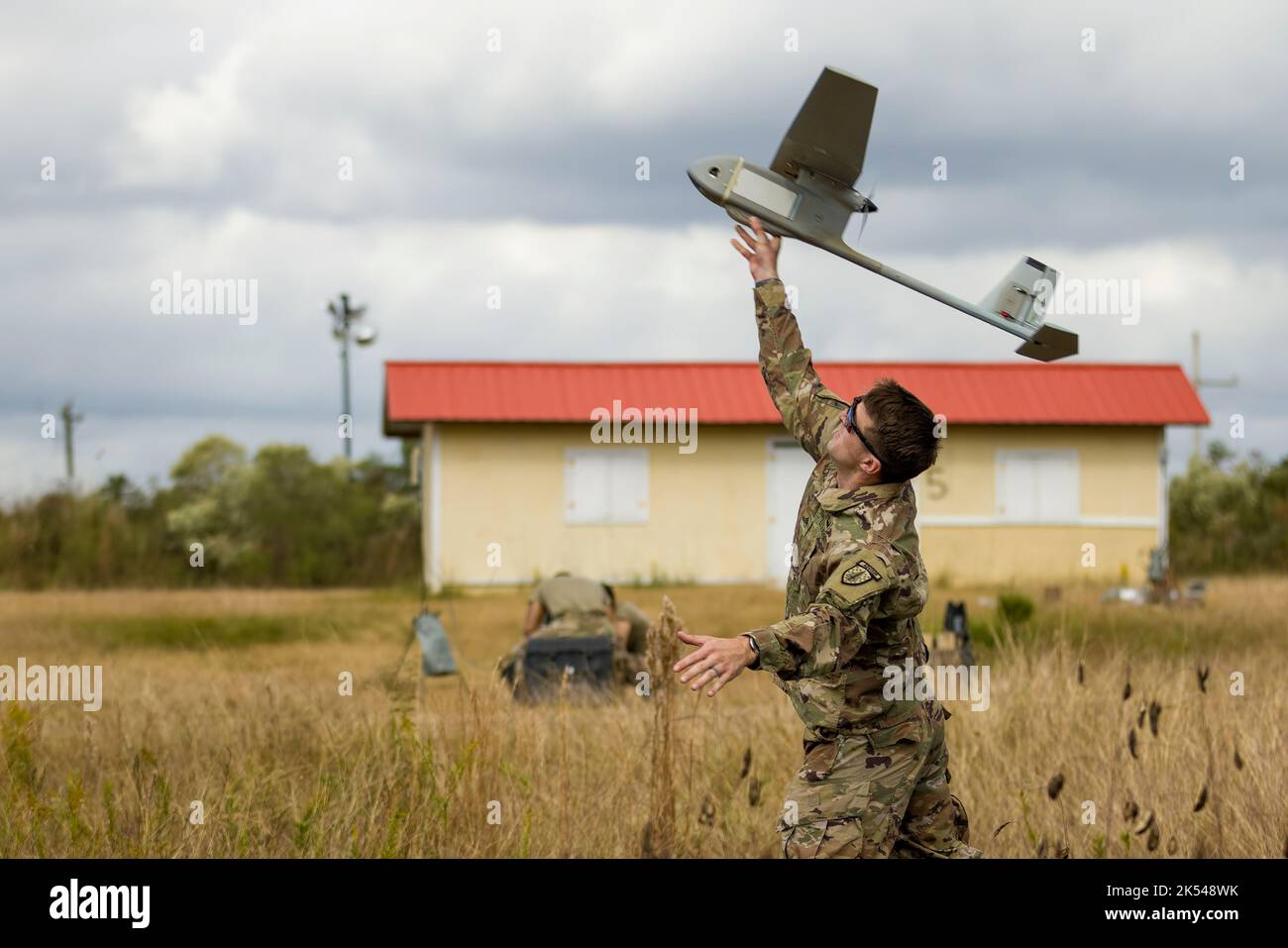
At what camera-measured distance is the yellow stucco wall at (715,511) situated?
76.8ft

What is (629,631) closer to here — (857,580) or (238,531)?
(857,580)

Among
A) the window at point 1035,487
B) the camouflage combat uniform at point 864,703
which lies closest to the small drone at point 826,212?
the camouflage combat uniform at point 864,703

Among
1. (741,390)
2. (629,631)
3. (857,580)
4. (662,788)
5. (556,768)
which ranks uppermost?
(741,390)

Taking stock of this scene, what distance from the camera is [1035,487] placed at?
24766 mm

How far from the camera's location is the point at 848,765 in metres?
4.40

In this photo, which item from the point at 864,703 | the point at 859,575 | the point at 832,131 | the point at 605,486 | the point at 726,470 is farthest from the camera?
the point at 726,470

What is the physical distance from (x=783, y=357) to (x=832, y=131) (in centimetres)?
78

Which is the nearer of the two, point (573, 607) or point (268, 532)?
point (573, 607)

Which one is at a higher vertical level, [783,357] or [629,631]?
[783,357]

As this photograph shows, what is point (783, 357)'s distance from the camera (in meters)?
5.07

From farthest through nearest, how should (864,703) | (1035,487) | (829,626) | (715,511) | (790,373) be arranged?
1. (1035,487)
2. (715,511)
3. (790,373)
4. (864,703)
5. (829,626)

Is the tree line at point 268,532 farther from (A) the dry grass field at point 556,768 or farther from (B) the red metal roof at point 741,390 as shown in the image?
(A) the dry grass field at point 556,768

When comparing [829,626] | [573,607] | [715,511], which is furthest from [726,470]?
[829,626]
